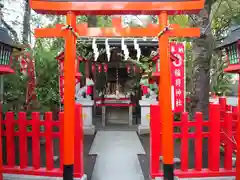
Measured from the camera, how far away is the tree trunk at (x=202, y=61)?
5484 mm

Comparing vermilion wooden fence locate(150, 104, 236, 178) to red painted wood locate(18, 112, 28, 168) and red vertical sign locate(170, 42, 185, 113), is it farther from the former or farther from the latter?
red painted wood locate(18, 112, 28, 168)

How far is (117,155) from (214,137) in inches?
109

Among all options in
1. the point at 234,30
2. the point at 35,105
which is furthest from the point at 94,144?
the point at 234,30

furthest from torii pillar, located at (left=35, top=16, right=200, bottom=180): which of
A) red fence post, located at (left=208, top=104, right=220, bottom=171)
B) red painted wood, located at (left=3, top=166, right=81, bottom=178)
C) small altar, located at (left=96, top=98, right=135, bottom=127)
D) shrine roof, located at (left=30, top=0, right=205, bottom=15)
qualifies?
small altar, located at (left=96, top=98, right=135, bottom=127)

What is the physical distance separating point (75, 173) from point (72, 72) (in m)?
1.89

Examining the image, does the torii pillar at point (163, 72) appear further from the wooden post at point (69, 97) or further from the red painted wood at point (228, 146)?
the red painted wood at point (228, 146)

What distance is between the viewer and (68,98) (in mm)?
Result: 3830

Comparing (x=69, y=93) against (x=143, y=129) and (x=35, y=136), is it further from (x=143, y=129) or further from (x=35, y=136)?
(x=143, y=129)

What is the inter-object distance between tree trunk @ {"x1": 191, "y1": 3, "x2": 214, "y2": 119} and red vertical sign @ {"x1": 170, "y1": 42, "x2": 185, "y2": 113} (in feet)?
1.99

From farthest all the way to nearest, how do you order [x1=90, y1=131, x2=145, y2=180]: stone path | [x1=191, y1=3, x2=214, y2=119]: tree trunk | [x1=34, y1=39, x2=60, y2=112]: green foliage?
[x1=34, y1=39, x2=60, y2=112]: green foliage → [x1=191, y1=3, x2=214, y2=119]: tree trunk → [x1=90, y1=131, x2=145, y2=180]: stone path

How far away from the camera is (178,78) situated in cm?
638

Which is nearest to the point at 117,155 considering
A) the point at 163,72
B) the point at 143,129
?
the point at 143,129

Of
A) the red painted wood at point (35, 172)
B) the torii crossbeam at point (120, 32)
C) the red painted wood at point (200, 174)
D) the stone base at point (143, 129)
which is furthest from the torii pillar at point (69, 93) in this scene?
the stone base at point (143, 129)

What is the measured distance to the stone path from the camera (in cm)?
511
